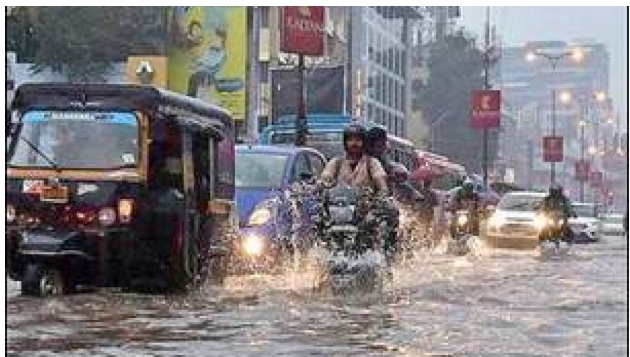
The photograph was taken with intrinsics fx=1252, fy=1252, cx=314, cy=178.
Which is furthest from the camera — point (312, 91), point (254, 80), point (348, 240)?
point (254, 80)

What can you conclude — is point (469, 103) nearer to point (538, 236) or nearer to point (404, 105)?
point (404, 105)

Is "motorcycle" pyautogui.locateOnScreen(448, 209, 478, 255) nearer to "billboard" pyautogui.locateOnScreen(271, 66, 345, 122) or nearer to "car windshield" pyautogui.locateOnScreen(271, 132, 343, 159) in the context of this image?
"car windshield" pyautogui.locateOnScreen(271, 132, 343, 159)

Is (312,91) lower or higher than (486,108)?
higher

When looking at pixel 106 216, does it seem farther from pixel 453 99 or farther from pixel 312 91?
pixel 453 99

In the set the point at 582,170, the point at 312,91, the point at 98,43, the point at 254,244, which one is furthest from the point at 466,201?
the point at 582,170

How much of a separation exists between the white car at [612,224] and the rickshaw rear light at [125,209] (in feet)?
110

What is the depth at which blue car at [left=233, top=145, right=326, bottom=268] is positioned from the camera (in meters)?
11.6

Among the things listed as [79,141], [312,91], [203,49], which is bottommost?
[79,141]

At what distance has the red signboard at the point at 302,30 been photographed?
18.3m

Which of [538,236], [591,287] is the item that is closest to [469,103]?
[538,236]

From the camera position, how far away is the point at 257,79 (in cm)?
3925

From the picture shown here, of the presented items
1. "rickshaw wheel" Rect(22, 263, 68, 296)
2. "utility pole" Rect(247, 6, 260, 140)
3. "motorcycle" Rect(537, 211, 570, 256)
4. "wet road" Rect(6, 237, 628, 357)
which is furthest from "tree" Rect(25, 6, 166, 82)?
"rickshaw wheel" Rect(22, 263, 68, 296)

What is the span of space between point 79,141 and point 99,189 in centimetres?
43

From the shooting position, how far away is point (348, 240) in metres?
9.85
